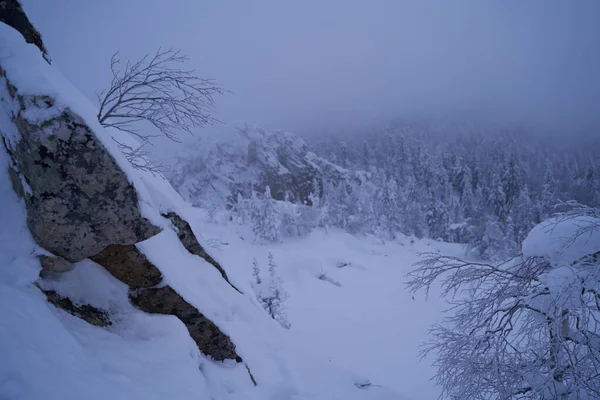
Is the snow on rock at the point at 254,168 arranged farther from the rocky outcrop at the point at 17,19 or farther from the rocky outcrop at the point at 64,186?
the rocky outcrop at the point at 64,186

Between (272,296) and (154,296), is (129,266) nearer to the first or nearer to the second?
(154,296)

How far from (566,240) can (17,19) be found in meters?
7.30

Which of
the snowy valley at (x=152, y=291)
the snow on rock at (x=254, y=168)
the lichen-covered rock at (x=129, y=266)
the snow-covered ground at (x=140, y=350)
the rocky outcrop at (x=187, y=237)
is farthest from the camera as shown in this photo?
the snow on rock at (x=254, y=168)

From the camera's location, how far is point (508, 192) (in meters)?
56.0

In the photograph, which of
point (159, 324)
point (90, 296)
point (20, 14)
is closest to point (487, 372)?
point (159, 324)

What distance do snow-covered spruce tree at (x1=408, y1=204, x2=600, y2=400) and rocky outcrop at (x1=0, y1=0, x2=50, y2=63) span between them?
607 centimetres

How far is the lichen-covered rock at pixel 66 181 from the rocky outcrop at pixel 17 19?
5.37 ft

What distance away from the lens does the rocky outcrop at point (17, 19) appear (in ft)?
10.9

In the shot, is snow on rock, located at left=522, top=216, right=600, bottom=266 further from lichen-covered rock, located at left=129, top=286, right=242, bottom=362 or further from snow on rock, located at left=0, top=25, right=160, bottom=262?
snow on rock, located at left=0, top=25, right=160, bottom=262

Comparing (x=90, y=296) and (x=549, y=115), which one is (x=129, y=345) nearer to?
(x=90, y=296)

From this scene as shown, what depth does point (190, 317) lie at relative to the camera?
3.68 metres

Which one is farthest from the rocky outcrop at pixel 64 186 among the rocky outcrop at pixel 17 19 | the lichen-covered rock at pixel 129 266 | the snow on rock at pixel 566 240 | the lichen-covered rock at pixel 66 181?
the snow on rock at pixel 566 240

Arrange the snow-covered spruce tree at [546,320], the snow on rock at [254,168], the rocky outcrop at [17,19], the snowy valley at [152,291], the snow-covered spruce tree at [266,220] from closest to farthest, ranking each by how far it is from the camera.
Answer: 1. the snowy valley at [152,291]
2. the snow-covered spruce tree at [546,320]
3. the rocky outcrop at [17,19]
4. the snow-covered spruce tree at [266,220]
5. the snow on rock at [254,168]

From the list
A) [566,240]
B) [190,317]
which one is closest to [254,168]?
[190,317]
